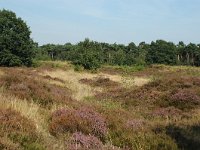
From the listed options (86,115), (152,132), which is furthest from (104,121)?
(152,132)

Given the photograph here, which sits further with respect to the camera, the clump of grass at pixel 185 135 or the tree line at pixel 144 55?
the tree line at pixel 144 55

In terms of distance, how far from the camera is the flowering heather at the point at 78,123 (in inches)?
310

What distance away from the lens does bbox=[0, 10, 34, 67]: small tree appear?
135ft

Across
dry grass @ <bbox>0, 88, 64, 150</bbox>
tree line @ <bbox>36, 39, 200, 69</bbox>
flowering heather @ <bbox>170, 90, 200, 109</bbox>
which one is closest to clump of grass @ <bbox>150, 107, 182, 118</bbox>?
flowering heather @ <bbox>170, 90, 200, 109</bbox>

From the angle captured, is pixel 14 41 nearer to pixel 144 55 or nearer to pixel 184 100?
pixel 184 100

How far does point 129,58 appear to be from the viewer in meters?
84.8

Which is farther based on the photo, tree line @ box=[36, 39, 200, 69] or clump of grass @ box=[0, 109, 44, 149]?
tree line @ box=[36, 39, 200, 69]

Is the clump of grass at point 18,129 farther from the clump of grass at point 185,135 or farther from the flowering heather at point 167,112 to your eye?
the flowering heather at point 167,112

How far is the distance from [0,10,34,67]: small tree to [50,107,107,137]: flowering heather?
33.9m

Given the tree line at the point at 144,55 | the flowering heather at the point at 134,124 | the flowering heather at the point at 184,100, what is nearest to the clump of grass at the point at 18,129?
the flowering heather at the point at 134,124

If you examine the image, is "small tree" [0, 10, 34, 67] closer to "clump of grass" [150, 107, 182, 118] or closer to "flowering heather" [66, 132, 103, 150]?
"clump of grass" [150, 107, 182, 118]

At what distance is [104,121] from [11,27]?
3652cm

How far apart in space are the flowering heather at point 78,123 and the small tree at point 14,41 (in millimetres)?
33865

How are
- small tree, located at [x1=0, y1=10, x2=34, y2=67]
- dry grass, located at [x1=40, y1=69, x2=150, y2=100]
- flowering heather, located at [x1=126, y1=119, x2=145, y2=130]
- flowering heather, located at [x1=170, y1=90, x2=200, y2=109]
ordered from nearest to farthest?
flowering heather, located at [x1=126, y1=119, x2=145, y2=130] < flowering heather, located at [x1=170, y1=90, x2=200, y2=109] < dry grass, located at [x1=40, y1=69, x2=150, y2=100] < small tree, located at [x1=0, y1=10, x2=34, y2=67]
